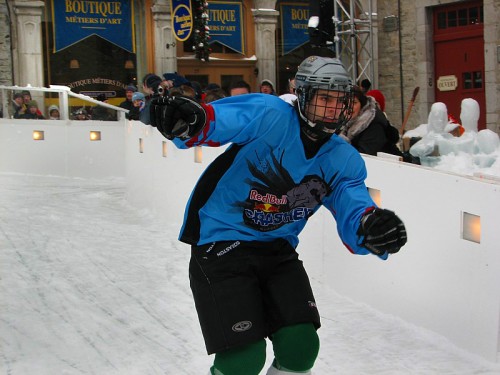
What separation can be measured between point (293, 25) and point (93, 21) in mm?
4664

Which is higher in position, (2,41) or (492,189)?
(2,41)

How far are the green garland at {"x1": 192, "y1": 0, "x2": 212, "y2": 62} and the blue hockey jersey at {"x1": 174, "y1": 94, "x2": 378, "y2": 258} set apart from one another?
1215 centimetres

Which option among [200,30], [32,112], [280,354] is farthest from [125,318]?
[200,30]

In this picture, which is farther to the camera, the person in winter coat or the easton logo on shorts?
the person in winter coat

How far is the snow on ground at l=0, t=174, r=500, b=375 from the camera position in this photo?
465 centimetres

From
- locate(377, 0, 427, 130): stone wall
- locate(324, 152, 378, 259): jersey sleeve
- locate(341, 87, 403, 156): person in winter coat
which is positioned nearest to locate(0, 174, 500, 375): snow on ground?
locate(341, 87, 403, 156): person in winter coat

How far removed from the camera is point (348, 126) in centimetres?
653

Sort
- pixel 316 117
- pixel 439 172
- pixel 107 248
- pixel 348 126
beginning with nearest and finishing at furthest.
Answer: pixel 316 117 → pixel 439 172 → pixel 348 126 → pixel 107 248

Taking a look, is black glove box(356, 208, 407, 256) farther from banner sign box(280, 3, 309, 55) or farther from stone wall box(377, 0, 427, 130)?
banner sign box(280, 3, 309, 55)

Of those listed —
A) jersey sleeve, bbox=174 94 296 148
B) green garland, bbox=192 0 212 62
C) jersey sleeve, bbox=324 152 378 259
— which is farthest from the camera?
green garland, bbox=192 0 212 62

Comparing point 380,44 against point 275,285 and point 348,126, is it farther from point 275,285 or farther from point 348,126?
point 275,285

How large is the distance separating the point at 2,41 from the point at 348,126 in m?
11.9

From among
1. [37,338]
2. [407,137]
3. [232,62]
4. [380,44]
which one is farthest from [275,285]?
[232,62]

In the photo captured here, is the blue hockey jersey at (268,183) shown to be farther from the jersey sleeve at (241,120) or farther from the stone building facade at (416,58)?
the stone building facade at (416,58)
